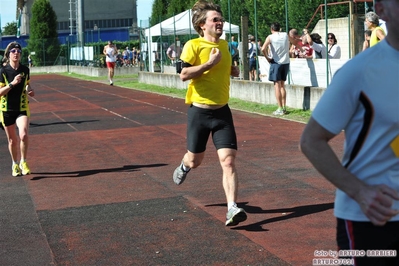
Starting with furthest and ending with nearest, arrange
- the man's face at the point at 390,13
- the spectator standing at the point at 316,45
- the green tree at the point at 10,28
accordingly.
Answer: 1. the green tree at the point at 10,28
2. the spectator standing at the point at 316,45
3. the man's face at the point at 390,13

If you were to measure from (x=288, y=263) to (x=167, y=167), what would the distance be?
206 inches

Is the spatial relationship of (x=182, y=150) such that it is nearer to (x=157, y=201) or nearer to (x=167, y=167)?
(x=167, y=167)

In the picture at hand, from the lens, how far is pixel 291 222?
25.3 feet

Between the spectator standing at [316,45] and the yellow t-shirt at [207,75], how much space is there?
10668 millimetres

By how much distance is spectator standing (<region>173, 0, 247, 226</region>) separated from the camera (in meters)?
7.62

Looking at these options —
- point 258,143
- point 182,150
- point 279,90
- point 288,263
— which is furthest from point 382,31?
point 288,263

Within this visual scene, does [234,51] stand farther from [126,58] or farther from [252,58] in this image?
[126,58]

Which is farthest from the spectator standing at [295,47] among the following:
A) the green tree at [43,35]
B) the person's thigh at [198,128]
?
the green tree at [43,35]

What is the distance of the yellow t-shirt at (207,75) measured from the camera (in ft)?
25.5

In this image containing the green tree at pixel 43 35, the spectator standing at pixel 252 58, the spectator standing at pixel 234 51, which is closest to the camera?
the spectator standing at pixel 252 58

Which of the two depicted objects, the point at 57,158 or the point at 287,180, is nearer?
the point at 287,180

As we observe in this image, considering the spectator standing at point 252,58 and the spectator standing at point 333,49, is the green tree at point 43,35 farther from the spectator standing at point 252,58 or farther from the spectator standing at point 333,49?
the spectator standing at point 333,49

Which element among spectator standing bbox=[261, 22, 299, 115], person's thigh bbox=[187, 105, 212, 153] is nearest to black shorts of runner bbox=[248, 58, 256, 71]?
spectator standing bbox=[261, 22, 299, 115]

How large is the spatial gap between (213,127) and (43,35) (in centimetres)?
6012
